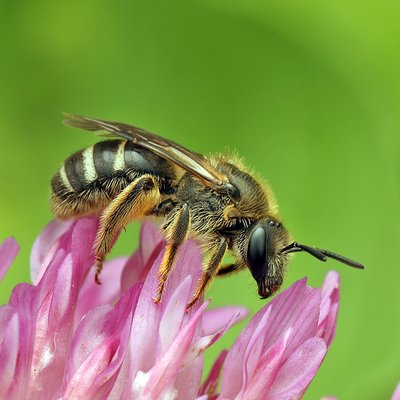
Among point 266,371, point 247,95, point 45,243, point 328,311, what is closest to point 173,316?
point 266,371

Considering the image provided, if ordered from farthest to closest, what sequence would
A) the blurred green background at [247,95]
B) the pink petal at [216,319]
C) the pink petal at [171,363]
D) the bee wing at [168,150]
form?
the blurred green background at [247,95] → the pink petal at [216,319] → the bee wing at [168,150] → the pink petal at [171,363]

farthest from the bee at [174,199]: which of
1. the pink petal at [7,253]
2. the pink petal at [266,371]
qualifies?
the pink petal at [266,371]

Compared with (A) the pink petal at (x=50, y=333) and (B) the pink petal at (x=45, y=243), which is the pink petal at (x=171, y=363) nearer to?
(A) the pink petal at (x=50, y=333)

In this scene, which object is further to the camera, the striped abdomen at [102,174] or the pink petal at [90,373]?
the striped abdomen at [102,174]

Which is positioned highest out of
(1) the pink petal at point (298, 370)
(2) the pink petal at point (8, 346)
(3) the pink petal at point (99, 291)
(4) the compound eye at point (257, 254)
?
(4) the compound eye at point (257, 254)

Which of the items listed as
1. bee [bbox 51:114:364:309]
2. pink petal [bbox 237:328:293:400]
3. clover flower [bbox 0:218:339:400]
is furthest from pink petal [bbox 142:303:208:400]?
bee [bbox 51:114:364:309]

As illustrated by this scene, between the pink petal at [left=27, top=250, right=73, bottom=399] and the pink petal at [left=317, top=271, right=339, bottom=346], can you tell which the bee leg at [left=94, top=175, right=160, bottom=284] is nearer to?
the pink petal at [left=27, top=250, right=73, bottom=399]

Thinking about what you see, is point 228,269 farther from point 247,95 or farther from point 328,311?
point 247,95
